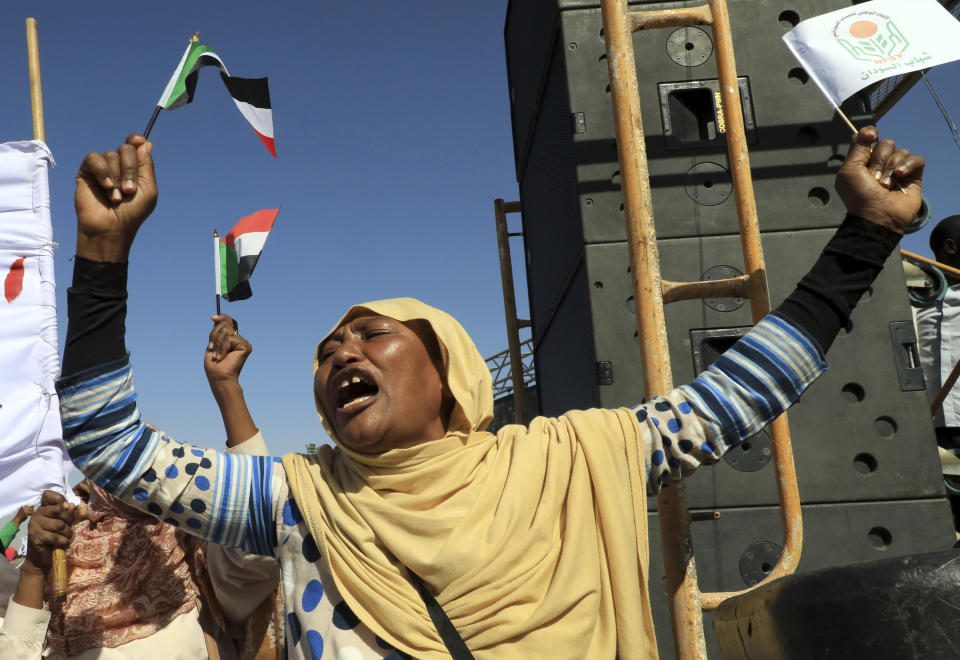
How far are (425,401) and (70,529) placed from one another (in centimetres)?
111

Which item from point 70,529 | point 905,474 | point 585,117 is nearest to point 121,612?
point 70,529

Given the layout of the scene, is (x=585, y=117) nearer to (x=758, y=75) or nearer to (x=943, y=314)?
(x=758, y=75)

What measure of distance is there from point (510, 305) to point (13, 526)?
231cm

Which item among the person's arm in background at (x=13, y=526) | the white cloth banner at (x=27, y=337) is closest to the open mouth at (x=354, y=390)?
the person's arm in background at (x=13, y=526)

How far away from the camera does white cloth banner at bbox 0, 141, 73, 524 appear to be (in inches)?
118

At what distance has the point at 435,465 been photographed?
64.3 inches

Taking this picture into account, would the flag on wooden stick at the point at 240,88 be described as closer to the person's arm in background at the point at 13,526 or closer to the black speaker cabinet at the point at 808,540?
the person's arm in background at the point at 13,526

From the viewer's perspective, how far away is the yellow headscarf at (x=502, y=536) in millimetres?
1467

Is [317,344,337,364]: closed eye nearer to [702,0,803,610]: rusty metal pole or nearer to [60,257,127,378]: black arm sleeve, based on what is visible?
[60,257,127,378]: black arm sleeve

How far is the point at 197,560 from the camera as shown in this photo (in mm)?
2053

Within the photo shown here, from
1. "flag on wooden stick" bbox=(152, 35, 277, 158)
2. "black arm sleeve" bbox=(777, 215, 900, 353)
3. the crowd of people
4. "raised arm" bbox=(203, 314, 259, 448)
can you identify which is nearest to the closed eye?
the crowd of people

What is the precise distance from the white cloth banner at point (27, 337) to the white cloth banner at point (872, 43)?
2.83m

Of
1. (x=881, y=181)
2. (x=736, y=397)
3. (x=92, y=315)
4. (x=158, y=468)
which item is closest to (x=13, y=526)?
(x=158, y=468)

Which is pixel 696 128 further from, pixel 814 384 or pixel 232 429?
pixel 232 429
